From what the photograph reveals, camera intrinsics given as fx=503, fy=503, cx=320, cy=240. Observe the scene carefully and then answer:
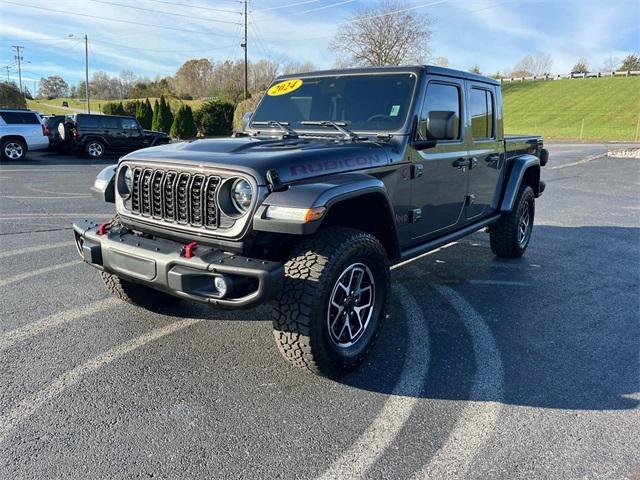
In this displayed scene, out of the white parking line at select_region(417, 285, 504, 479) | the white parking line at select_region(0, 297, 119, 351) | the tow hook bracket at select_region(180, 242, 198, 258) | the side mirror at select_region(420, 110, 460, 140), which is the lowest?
the white parking line at select_region(417, 285, 504, 479)

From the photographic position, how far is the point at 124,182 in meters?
3.65

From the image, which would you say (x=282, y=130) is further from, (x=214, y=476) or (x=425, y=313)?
(x=214, y=476)

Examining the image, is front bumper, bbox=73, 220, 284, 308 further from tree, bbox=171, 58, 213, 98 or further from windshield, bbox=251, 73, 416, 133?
tree, bbox=171, 58, 213, 98

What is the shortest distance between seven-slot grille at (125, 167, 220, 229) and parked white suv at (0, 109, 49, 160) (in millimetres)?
16568

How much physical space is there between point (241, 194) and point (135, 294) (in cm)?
170

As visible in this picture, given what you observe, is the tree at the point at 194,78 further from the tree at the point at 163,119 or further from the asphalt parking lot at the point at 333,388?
the asphalt parking lot at the point at 333,388

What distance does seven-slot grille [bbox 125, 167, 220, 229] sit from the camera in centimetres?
304

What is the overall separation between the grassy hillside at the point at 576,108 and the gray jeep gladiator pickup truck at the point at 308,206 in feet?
116

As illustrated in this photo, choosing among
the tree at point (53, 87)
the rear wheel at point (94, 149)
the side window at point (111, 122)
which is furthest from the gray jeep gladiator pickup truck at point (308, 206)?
the tree at point (53, 87)

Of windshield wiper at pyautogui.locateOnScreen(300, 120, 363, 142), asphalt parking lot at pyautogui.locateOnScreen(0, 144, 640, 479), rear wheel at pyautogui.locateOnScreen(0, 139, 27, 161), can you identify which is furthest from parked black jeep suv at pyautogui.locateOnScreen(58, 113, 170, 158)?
windshield wiper at pyautogui.locateOnScreen(300, 120, 363, 142)

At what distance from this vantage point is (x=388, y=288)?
11.6 feet

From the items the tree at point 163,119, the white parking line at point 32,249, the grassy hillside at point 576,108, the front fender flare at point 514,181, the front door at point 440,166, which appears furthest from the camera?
the grassy hillside at point 576,108

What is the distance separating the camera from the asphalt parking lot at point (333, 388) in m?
2.46

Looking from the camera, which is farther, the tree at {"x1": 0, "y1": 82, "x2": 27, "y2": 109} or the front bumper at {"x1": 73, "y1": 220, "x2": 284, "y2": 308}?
the tree at {"x1": 0, "y1": 82, "x2": 27, "y2": 109}
